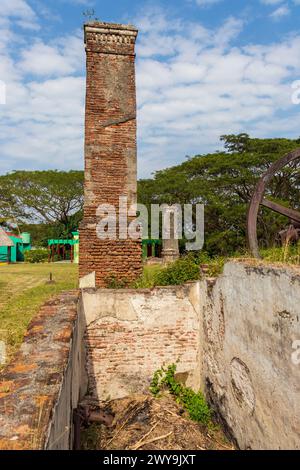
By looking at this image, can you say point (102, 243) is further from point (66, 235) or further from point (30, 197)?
point (30, 197)

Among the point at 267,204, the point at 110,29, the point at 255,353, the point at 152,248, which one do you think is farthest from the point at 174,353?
the point at 152,248

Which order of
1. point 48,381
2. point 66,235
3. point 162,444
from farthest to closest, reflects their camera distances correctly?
point 66,235
point 162,444
point 48,381

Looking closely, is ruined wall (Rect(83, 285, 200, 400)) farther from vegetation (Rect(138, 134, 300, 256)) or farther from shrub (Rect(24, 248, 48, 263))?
shrub (Rect(24, 248, 48, 263))

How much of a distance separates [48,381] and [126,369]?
3.78m

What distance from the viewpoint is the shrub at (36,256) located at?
87.1 ft

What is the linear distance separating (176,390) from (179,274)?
2.07 metres

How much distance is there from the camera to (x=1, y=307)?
6105 millimetres

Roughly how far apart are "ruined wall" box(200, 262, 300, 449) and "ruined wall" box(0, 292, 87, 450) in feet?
7.23

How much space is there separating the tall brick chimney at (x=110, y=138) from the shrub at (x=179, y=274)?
69cm

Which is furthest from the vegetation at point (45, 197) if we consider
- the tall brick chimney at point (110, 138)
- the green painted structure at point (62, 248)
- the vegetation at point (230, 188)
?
the tall brick chimney at point (110, 138)

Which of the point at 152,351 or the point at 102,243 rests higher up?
the point at 102,243

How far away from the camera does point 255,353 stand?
4082 millimetres

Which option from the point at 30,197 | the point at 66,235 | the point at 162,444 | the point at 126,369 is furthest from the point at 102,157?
the point at 30,197

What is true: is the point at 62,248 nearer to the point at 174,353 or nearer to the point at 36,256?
the point at 36,256
